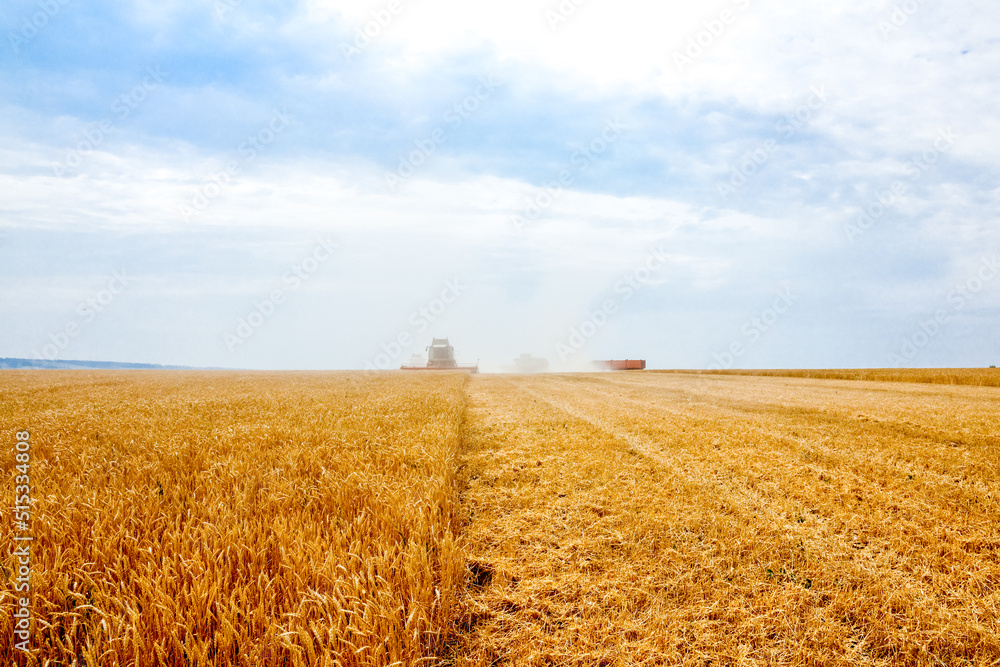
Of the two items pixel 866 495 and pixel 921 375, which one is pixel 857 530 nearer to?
pixel 866 495

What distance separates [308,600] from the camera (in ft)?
9.33

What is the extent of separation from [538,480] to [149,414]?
9.03 meters

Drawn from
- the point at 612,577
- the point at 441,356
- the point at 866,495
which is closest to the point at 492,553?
the point at 612,577

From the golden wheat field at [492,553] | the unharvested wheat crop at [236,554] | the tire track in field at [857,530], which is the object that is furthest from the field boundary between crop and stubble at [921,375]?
the unharvested wheat crop at [236,554]

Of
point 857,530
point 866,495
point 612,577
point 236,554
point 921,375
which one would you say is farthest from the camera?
point 921,375

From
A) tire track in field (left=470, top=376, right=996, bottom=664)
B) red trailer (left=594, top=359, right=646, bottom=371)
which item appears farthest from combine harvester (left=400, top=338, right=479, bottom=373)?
tire track in field (left=470, top=376, right=996, bottom=664)

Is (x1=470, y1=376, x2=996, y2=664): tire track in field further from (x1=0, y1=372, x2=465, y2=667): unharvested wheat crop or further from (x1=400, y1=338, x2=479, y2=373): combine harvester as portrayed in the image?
(x1=400, y1=338, x2=479, y2=373): combine harvester

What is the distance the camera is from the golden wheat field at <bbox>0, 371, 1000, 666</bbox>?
9.43 feet

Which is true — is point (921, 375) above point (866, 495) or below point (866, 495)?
above

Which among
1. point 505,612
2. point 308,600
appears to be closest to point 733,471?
point 505,612

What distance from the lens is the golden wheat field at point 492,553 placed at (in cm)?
287

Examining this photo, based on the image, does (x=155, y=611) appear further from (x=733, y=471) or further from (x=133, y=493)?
(x=733, y=471)

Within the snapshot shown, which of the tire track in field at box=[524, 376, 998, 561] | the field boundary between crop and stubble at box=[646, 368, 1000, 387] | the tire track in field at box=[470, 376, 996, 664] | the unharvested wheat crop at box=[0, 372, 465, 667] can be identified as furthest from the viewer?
the field boundary between crop and stubble at box=[646, 368, 1000, 387]

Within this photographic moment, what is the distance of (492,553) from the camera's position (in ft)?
14.9
